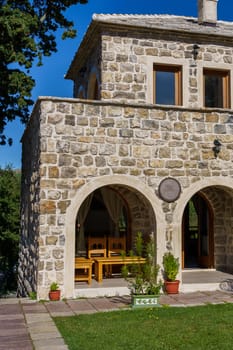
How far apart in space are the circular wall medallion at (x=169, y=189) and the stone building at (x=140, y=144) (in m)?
0.02

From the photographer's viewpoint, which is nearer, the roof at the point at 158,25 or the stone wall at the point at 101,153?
the stone wall at the point at 101,153

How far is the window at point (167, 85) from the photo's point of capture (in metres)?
11.0

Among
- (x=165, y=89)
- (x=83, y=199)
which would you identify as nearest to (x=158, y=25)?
(x=165, y=89)

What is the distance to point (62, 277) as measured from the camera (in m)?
8.05

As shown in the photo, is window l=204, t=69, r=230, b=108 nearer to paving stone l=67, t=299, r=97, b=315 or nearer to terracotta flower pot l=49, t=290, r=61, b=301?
paving stone l=67, t=299, r=97, b=315

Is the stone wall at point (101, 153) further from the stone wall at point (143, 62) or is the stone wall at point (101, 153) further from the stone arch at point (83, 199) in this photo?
the stone wall at point (143, 62)

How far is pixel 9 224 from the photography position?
20.6m

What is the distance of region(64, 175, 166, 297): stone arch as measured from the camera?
8078mm

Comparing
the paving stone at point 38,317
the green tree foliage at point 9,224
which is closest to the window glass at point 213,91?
the paving stone at point 38,317

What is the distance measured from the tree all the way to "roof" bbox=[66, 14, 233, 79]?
5.23ft

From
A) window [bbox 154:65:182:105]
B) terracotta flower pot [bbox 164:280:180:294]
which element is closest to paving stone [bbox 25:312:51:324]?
terracotta flower pot [bbox 164:280:180:294]

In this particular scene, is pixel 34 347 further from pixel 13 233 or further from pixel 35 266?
pixel 13 233

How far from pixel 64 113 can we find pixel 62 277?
10.7 ft

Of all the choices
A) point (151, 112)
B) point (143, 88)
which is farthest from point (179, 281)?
point (143, 88)
